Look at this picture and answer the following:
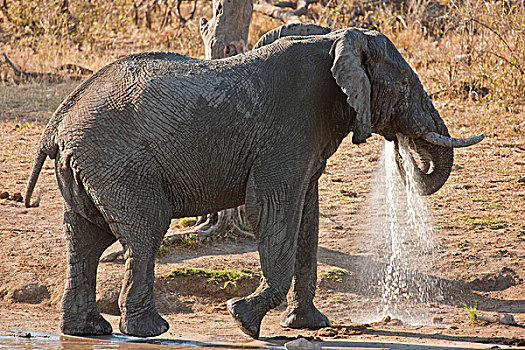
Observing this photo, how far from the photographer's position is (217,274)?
6.48 m

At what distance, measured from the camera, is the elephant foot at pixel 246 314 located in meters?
4.96

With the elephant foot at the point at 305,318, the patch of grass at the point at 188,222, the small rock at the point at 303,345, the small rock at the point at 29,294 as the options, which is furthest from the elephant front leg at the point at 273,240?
the patch of grass at the point at 188,222

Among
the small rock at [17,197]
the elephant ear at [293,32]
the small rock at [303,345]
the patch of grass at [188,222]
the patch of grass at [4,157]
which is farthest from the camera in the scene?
the patch of grass at [4,157]

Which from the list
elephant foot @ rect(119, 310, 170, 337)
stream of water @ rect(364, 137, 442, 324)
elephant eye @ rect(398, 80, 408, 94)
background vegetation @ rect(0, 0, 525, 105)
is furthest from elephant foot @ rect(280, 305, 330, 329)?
background vegetation @ rect(0, 0, 525, 105)

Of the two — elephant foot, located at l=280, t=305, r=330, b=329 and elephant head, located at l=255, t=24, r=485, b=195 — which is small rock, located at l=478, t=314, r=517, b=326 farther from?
elephant foot, located at l=280, t=305, r=330, b=329

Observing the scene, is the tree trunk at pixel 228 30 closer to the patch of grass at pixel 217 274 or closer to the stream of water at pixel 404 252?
the stream of water at pixel 404 252

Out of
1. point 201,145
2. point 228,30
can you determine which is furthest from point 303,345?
point 228,30

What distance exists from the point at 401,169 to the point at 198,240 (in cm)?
203

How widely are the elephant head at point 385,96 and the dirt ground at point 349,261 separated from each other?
3.36ft


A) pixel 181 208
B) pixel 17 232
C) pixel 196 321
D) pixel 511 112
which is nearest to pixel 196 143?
pixel 181 208

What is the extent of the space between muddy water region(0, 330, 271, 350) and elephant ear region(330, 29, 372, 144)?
152 cm

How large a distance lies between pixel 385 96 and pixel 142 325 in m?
2.10

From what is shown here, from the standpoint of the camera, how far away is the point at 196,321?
5.95m

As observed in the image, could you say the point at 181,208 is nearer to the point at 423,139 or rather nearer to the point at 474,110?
the point at 423,139
